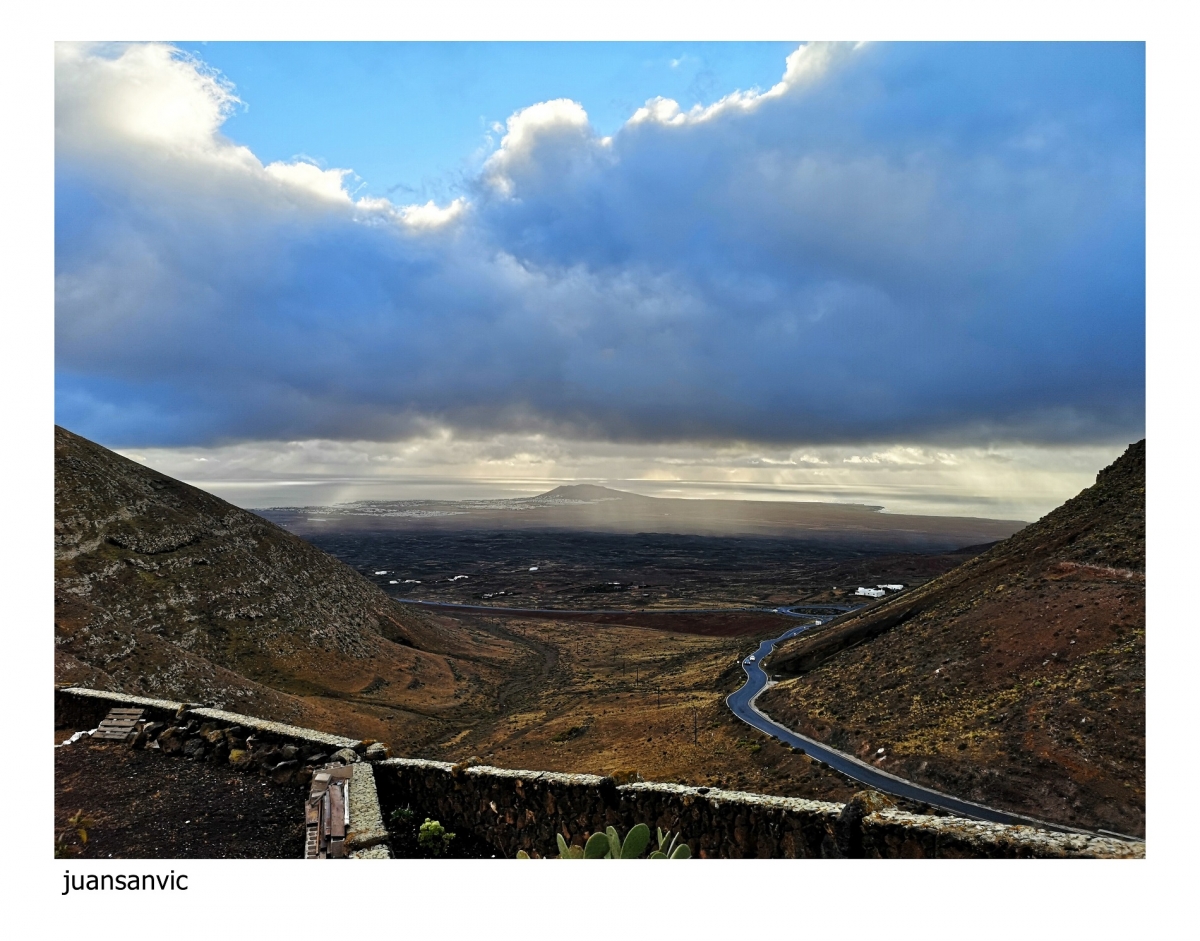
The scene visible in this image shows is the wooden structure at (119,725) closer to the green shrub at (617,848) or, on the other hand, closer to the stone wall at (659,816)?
the stone wall at (659,816)

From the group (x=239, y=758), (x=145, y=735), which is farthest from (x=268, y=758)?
(x=145, y=735)

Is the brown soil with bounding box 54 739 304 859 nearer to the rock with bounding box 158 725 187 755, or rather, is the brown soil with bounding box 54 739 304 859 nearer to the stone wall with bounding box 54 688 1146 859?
the rock with bounding box 158 725 187 755

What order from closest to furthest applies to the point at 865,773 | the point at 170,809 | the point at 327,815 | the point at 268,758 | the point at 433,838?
the point at 327,815, the point at 433,838, the point at 170,809, the point at 268,758, the point at 865,773

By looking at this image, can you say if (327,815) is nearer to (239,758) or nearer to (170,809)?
(170,809)

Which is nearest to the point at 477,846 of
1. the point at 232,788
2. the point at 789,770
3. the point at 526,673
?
the point at 232,788

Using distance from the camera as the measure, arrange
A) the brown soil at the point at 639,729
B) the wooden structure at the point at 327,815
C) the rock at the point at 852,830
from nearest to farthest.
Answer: the wooden structure at the point at 327,815 < the rock at the point at 852,830 < the brown soil at the point at 639,729

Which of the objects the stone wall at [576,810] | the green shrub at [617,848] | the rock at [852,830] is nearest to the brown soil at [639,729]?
the stone wall at [576,810]
